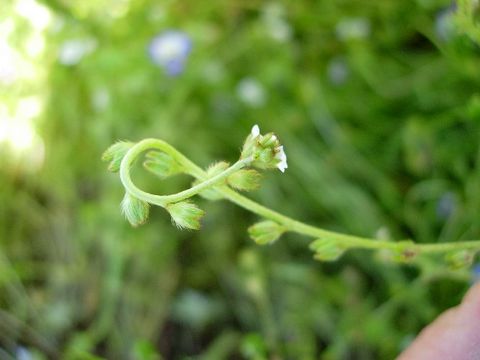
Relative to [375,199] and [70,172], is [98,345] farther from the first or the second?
[375,199]

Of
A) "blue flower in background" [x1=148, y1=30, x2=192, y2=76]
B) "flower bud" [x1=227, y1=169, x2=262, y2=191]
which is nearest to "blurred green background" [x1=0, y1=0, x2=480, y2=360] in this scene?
"blue flower in background" [x1=148, y1=30, x2=192, y2=76]

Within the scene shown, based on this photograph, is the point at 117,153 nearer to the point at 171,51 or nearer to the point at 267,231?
the point at 267,231

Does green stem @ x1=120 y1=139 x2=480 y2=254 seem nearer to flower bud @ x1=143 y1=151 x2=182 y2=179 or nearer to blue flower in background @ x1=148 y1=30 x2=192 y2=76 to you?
flower bud @ x1=143 y1=151 x2=182 y2=179

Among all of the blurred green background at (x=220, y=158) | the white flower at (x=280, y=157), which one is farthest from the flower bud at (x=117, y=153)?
the blurred green background at (x=220, y=158)

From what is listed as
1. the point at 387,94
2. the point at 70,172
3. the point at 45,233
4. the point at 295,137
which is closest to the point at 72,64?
the point at 70,172

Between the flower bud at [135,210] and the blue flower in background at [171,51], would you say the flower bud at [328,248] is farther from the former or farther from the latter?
the blue flower in background at [171,51]

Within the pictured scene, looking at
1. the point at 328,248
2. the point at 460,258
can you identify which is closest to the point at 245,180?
the point at 328,248
